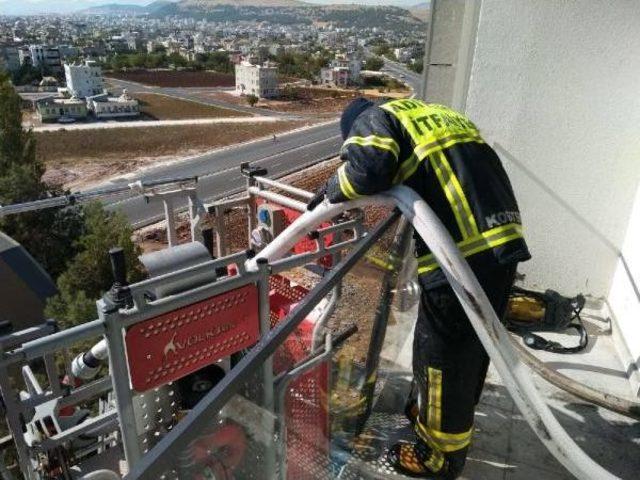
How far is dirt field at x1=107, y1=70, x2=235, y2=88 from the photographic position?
4441 inches

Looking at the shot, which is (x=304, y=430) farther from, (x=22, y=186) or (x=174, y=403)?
(x=22, y=186)

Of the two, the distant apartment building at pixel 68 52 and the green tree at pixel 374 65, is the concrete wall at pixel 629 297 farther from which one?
the distant apartment building at pixel 68 52

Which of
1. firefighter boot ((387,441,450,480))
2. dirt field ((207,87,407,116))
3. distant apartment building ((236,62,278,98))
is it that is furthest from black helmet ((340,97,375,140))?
distant apartment building ((236,62,278,98))

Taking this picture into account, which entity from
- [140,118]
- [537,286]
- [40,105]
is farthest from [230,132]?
[537,286]

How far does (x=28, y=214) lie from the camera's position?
80.1 ft

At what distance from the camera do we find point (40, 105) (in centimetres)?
7175

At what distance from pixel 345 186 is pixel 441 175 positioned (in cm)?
43

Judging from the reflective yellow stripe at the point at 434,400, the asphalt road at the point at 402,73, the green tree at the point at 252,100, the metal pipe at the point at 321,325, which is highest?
the metal pipe at the point at 321,325

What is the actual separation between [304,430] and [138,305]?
0.95 m

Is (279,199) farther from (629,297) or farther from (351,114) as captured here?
(629,297)

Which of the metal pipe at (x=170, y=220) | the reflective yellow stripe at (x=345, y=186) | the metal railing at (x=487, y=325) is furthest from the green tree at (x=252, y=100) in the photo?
the metal railing at (x=487, y=325)

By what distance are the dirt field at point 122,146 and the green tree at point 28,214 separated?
1745 cm

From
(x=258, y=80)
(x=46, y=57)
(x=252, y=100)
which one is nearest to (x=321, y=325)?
(x=252, y=100)

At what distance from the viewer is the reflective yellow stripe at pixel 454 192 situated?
7.29ft
